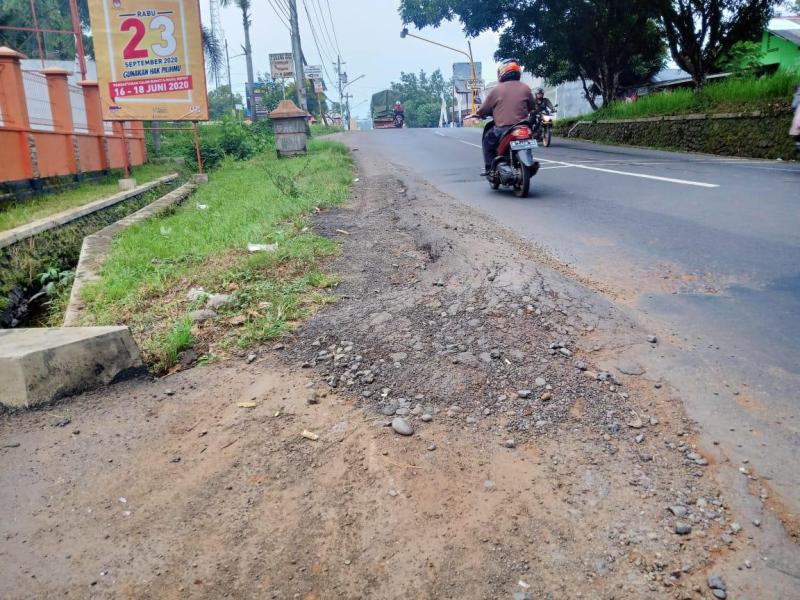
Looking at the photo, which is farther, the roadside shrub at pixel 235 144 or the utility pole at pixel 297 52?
the utility pole at pixel 297 52

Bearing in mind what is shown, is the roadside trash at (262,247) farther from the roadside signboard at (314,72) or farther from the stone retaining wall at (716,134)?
the roadside signboard at (314,72)

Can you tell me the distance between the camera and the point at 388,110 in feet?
148

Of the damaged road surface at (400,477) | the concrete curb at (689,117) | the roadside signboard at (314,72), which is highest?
the roadside signboard at (314,72)

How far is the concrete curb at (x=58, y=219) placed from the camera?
6.71m

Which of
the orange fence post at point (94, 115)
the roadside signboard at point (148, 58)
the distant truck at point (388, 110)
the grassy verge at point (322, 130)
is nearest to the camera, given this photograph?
the roadside signboard at point (148, 58)

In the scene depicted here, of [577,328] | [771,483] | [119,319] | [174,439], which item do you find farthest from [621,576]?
[119,319]

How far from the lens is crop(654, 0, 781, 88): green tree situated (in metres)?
16.3

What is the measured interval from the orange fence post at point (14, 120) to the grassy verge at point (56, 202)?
0.49m

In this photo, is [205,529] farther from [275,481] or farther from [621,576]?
[621,576]

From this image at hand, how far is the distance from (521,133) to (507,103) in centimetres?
53

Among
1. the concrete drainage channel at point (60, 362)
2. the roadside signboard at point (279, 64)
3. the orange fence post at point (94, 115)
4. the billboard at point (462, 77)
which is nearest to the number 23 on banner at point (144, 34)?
the orange fence post at point (94, 115)

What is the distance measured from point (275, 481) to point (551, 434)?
104cm

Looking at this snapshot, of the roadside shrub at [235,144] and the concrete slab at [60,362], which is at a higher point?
the roadside shrub at [235,144]

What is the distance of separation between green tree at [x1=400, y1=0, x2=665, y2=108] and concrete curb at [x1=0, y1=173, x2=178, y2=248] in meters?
14.1
